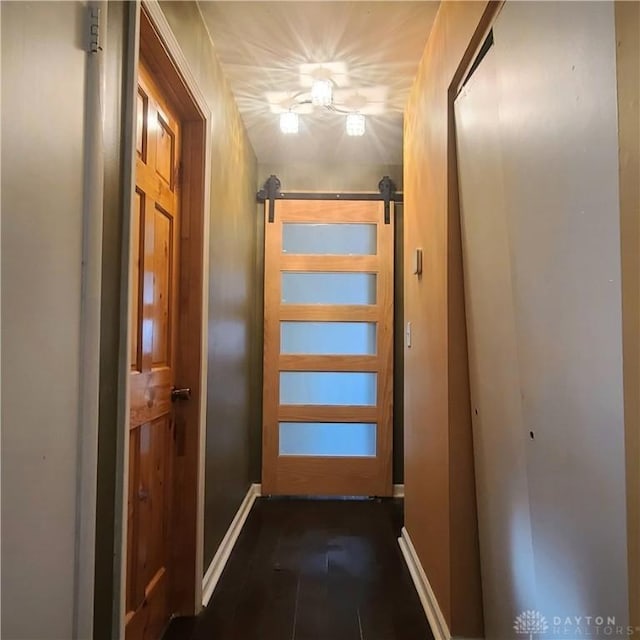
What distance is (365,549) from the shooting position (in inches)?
99.2

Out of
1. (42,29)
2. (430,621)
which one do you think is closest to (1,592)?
(42,29)

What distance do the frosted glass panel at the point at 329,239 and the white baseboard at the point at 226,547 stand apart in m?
1.76

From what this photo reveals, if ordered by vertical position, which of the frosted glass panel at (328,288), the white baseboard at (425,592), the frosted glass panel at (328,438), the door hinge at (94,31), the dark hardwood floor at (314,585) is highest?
the door hinge at (94,31)

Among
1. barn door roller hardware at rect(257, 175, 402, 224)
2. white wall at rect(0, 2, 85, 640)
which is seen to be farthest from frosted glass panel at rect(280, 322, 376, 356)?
white wall at rect(0, 2, 85, 640)

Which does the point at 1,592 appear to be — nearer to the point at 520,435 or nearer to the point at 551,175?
the point at 520,435

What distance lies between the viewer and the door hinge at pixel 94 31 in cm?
100

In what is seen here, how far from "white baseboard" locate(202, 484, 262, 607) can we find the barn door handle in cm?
80

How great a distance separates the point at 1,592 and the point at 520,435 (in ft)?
3.71

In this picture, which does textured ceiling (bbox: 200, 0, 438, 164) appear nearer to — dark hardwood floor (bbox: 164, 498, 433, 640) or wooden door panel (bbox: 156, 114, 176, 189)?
wooden door panel (bbox: 156, 114, 176, 189)

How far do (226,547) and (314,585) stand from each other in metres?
0.53

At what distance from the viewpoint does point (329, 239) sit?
3.51 metres

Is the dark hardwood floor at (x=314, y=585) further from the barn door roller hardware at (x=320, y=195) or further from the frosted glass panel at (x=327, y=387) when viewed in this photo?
the barn door roller hardware at (x=320, y=195)

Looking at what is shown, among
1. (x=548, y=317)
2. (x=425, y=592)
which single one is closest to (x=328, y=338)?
(x=425, y=592)

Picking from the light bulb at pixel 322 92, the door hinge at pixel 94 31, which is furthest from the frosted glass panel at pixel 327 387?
the door hinge at pixel 94 31
